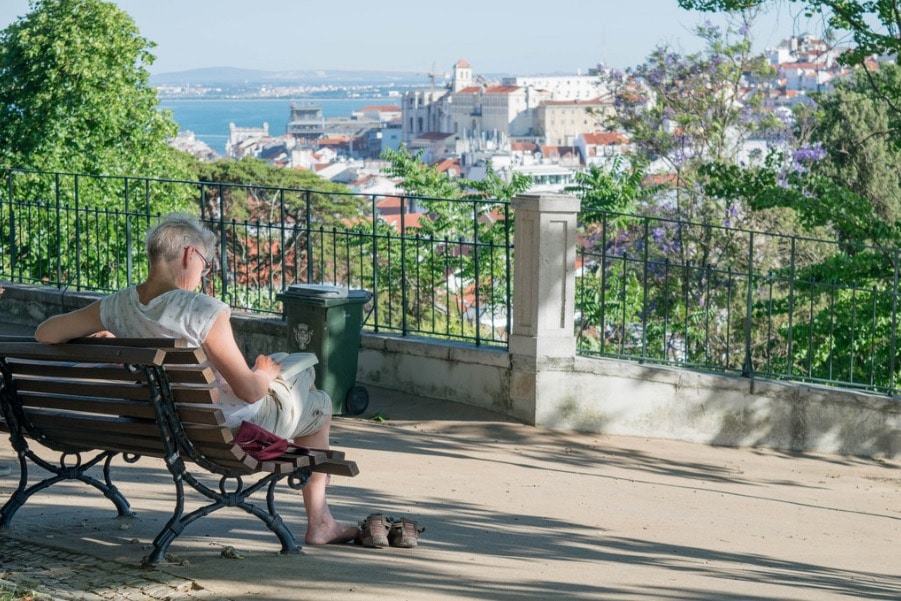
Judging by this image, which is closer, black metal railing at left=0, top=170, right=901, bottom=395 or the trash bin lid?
the trash bin lid

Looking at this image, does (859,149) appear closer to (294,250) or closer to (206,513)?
(294,250)

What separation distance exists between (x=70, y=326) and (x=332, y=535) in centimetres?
135

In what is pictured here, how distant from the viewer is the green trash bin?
8.79m

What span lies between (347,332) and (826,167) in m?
32.0

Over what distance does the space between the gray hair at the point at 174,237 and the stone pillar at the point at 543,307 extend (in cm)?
442

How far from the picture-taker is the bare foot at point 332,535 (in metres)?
4.89

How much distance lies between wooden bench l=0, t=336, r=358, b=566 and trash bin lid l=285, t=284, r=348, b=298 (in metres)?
3.92

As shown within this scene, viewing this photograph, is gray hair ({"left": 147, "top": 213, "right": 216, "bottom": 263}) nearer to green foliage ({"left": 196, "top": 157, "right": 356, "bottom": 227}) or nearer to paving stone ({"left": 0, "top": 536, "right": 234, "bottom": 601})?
paving stone ({"left": 0, "top": 536, "right": 234, "bottom": 601})

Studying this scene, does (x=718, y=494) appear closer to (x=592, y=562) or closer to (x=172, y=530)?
(x=592, y=562)

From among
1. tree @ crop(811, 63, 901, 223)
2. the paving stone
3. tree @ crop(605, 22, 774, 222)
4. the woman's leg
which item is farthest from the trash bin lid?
tree @ crop(811, 63, 901, 223)

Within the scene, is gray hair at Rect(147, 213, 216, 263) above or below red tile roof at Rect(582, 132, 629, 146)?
below

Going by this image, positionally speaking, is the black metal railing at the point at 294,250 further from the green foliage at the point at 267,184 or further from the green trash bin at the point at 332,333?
the green foliage at the point at 267,184

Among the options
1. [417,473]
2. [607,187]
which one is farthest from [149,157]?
[417,473]

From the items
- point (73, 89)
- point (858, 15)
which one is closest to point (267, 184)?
point (73, 89)
